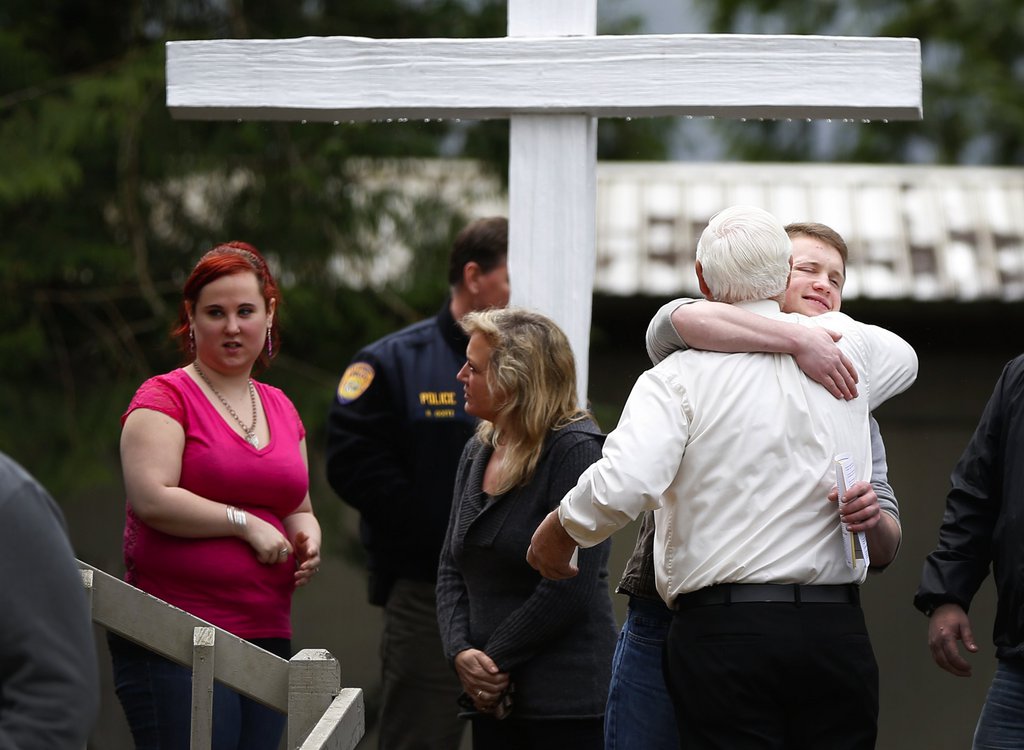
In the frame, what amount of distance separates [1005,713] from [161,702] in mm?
1485

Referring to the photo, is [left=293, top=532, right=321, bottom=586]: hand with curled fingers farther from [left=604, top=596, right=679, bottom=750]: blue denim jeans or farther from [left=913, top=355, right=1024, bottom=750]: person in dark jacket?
[left=913, top=355, right=1024, bottom=750]: person in dark jacket

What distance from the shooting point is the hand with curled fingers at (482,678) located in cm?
258

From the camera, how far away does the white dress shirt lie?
2.14 metres

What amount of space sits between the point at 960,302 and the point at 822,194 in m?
1.12

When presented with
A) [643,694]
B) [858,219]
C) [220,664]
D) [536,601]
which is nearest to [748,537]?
[643,694]

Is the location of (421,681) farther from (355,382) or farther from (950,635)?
(950,635)

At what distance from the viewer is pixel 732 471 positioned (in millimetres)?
2152

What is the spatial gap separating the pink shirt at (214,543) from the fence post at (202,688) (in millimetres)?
309

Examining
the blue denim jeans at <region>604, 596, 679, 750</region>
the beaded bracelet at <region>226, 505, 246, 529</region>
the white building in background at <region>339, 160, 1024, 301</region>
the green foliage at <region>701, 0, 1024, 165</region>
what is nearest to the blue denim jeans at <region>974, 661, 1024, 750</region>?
the blue denim jeans at <region>604, 596, 679, 750</region>

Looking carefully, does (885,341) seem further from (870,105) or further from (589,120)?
(589,120)

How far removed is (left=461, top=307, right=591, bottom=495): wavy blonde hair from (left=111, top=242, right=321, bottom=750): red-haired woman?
1.45 ft

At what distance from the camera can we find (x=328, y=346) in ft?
15.5

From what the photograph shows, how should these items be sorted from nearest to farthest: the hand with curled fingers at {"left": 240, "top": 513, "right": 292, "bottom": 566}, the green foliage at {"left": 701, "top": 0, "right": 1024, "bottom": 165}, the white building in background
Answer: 1. the hand with curled fingers at {"left": 240, "top": 513, "right": 292, "bottom": 566}
2. the white building in background
3. the green foliage at {"left": 701, "top": 0, "right": 1024, "bottom": 165}

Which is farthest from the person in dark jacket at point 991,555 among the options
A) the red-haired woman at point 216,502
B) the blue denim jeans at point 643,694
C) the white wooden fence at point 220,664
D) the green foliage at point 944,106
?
the green foliage at point 944,106
